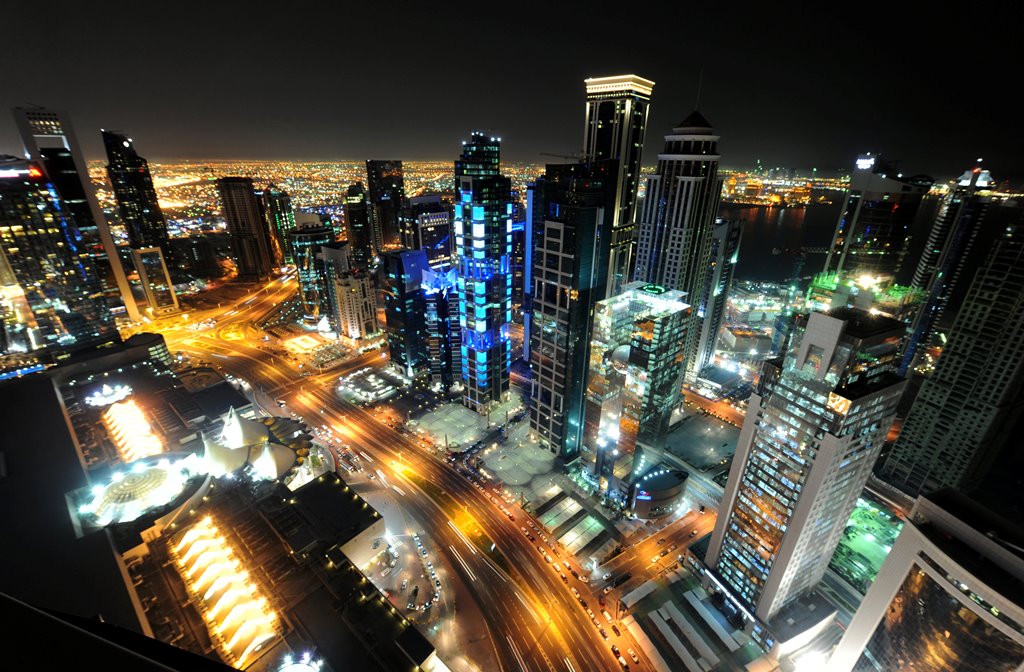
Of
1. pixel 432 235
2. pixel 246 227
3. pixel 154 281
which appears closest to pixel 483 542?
pixel 432 235

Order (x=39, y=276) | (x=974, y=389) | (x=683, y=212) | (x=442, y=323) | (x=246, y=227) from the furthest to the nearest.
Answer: (x=246, y=227) → (x=442, y=323) → (x=683, y=212) → (x=39, y=276) → (x=974, y=389)

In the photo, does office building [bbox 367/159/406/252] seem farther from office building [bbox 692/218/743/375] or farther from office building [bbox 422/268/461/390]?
office building [bbox 692/218/743/375]

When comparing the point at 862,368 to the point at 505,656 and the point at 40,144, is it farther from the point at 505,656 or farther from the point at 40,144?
the point at 40,144

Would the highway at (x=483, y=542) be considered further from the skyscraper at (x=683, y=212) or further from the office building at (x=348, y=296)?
the skyscraper at (x=683, y=212)

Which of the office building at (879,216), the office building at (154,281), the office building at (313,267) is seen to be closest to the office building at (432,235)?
the office building at (313,267)

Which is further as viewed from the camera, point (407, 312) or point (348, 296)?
point (348, 296)

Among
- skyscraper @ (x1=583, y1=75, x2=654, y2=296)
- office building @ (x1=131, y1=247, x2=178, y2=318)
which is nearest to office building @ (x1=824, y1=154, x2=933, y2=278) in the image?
skyscraper @ (x1=583, y1=75, x2=654, y2=296)

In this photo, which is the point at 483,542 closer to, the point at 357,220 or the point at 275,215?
the point at 357,220
